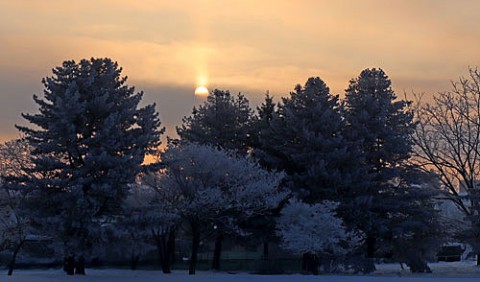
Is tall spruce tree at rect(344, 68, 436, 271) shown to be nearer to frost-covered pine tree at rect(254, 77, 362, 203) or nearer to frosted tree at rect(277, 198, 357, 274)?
frost-covered pine tree at rect(254, 77, 362, 203)

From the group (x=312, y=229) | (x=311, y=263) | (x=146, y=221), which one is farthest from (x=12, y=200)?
(x=311, y=263)

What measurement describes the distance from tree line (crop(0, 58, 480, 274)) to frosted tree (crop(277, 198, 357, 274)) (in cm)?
10

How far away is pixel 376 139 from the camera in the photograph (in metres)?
51.2

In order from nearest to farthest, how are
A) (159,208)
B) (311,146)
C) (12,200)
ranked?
(159,208)
(12,200)
(311,146)

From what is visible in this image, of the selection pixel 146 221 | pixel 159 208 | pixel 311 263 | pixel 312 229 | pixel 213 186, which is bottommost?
pixel 311 263

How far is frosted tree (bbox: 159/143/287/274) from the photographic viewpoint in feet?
138

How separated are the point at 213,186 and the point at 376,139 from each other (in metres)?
14.6

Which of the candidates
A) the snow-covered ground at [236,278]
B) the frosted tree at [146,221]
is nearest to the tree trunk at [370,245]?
the snow-covered ground at [236,278]

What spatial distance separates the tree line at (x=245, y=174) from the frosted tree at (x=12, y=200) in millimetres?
129

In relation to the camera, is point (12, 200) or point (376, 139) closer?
point (12, 200)

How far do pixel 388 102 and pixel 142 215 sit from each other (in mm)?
22363

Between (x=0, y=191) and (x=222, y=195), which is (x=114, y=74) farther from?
(x=0, y=191)

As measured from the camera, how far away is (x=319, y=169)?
155 feet

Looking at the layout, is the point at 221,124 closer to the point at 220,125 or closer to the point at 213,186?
the point at 220,125
